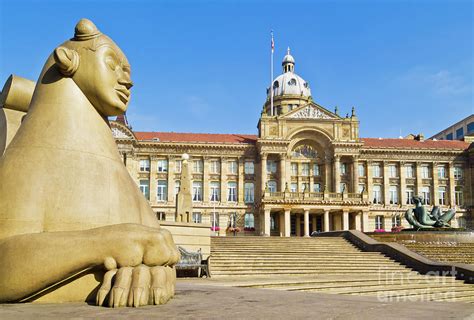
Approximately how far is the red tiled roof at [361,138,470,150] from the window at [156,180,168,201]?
23900 mm

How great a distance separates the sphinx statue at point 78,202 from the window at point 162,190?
47.8m

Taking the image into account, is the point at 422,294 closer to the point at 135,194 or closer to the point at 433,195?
the point at 135,194

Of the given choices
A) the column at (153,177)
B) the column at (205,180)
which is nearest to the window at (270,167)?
the column at (205,180)

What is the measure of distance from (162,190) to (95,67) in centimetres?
4848

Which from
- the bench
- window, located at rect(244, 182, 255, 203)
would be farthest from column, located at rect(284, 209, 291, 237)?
the bench

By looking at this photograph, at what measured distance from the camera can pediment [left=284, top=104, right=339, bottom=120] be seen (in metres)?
53.1

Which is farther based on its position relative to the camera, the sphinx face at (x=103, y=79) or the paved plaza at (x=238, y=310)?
the sphinx face at (x=103, y=79)

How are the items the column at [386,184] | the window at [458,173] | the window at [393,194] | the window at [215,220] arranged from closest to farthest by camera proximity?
the window at [215,220] < the column at [386,184] < the window at [393,194] < the window at [458,173]

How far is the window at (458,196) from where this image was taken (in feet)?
185

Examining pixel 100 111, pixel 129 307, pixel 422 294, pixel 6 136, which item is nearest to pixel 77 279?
pixel 129 307

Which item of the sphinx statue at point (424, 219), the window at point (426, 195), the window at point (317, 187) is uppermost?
the window at point (317, 187)

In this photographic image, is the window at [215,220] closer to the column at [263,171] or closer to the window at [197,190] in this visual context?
the window at [197,190]

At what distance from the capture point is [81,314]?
397 centimetres

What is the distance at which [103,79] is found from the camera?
5516 mm
